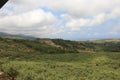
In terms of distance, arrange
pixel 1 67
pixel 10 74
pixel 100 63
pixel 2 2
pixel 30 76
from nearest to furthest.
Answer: pixel 2 2, pixel 30 76, pixel 10 74, pixel 1 67, pixel 100 63

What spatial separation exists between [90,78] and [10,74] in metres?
22.0

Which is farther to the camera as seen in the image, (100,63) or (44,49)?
(44,49)

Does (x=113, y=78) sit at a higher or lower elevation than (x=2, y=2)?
lower

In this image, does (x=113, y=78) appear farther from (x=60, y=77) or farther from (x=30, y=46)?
(x=30, y=46)

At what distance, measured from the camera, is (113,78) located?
42812 mm

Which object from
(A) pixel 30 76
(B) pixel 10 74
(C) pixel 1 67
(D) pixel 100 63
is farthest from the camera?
(D) pixel 100 63

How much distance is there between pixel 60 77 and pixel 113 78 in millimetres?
9534

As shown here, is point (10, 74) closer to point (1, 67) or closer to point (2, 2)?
point (1, 67)

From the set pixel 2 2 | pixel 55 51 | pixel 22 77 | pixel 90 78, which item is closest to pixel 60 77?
pixel 90 78

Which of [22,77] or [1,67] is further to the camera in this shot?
[1,67]

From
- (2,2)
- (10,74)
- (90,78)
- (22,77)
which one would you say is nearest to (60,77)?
(90,78)

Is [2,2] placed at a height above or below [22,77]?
above

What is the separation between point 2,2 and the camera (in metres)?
3.52

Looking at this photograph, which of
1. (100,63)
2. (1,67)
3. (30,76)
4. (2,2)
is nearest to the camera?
(2,2)
